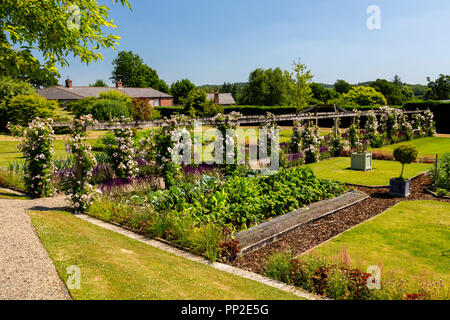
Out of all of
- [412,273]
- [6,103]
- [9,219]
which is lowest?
[412,273]

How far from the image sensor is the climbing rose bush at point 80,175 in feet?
30.0

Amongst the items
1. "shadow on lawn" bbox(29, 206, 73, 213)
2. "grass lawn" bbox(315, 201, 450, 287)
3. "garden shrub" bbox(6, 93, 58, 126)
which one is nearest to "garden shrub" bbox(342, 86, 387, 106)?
"garden shrub" bbox(6, 93, 58, 126)

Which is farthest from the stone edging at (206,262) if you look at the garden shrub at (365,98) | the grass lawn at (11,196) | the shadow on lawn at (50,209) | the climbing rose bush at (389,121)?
the garden shrub at (365,98)

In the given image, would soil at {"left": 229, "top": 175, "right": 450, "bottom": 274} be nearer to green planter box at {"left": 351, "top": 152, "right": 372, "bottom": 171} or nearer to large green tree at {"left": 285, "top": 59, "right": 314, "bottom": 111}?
green planter box at {"left": 351, "top": 152, "right": 372, "bottom": 171}

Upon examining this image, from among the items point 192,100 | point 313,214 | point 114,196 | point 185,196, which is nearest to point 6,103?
point 192,100

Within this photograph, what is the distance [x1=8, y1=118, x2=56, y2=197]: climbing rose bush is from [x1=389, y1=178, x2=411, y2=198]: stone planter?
1071 centimetres

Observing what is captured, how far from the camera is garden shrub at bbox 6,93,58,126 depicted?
31.8 metres

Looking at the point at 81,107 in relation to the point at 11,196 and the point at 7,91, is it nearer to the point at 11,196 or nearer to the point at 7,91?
the point at 7,91

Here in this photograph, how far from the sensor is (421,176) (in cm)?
1389

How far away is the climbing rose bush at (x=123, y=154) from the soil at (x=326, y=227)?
6197 mm

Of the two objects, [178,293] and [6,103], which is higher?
[6,103]

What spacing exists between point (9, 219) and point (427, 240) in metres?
9.12

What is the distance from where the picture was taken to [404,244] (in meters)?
7.34
